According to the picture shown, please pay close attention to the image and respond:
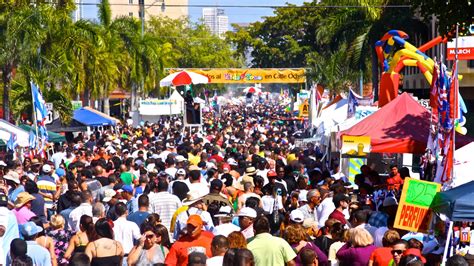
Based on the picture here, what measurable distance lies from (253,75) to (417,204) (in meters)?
55.5

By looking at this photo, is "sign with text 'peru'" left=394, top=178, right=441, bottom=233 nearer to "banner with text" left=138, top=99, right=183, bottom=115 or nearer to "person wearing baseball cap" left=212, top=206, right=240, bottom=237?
"person wearing baseball cap" left=212, top=206, right=240, bottom=237

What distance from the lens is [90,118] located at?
133 feet

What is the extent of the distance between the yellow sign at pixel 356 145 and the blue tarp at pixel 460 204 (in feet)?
24.1

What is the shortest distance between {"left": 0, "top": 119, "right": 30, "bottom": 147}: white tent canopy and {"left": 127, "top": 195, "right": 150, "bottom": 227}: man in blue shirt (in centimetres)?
1389

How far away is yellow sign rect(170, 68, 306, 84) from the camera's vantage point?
66.4 meters

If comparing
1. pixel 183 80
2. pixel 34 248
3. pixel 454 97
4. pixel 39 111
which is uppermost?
pixel 454 97

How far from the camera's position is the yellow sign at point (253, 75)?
66.4 metres

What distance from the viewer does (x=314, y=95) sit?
39.9 m

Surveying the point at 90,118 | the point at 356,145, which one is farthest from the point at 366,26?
the point at 356,145

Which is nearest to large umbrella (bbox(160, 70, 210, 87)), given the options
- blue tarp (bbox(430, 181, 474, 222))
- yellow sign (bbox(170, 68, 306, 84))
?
yellow sign (bbox(170, 68, 306, 84))

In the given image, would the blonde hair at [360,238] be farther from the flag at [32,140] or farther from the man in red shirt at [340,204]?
the flag at [32,140]

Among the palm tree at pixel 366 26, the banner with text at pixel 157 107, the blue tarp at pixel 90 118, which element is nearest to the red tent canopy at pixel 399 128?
the palm tree at pixel 366 26

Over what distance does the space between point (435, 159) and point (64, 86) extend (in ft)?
92.8

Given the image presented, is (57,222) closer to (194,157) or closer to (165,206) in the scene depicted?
(165,206)
